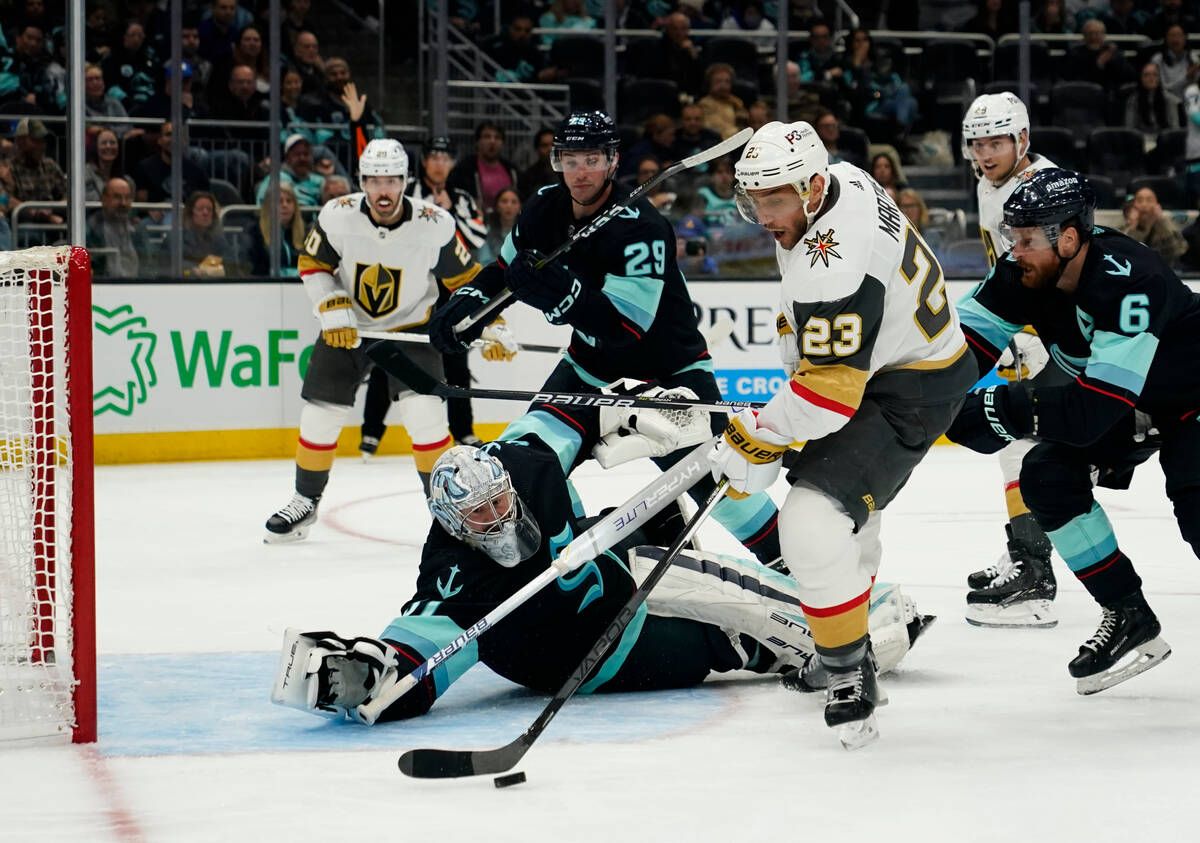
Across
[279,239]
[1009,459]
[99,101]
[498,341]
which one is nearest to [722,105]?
[279,239]

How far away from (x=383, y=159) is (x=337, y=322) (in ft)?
1.79

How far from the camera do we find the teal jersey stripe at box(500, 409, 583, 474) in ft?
11.7

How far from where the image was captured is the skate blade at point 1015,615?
3930 mm

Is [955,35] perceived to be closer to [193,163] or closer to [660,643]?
[193,163]

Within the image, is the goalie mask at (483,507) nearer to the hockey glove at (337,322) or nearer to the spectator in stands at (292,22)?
the hockey glove at (337,322)

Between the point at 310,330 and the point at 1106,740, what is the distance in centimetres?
493

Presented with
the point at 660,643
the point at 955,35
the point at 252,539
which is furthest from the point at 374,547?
the point at 955,35

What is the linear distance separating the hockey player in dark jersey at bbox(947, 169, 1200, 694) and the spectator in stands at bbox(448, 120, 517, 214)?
15.5 feet

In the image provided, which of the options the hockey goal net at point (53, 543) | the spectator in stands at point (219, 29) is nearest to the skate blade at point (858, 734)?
the hockey goal net at point (53, 543)

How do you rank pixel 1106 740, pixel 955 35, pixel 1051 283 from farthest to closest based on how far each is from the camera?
pixel 955 35, pixel 1051 283, pixel 1106 740

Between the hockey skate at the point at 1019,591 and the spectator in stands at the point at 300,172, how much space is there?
4.24m

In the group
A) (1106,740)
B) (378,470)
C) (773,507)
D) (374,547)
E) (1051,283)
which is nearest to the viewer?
(1106,740)

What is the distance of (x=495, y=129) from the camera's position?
7.88 m

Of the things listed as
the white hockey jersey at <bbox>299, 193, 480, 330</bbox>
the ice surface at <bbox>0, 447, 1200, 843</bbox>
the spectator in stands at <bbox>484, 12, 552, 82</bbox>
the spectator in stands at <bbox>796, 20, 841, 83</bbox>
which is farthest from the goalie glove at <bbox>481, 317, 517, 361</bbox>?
the spectator in stands at <bbox>796, 20, 841, 83</bbox>
